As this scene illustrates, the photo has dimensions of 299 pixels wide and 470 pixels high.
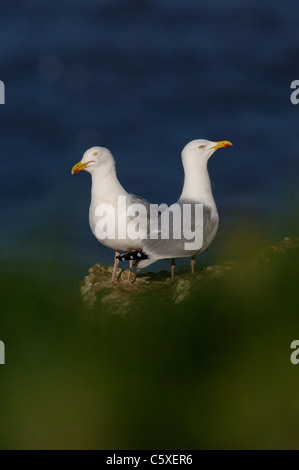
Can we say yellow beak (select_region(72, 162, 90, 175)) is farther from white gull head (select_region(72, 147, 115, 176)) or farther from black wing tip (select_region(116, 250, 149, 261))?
black wing tip (select_region(116, 250, 149, 261))

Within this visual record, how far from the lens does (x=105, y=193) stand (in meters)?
9.48

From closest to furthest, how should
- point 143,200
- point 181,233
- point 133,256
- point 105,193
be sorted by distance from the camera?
point 133,256
point 181,233
point 105,193
point 143,200

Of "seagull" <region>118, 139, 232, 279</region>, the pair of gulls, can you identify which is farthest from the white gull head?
"seagull" <region>118, 139, 232, 279</region>

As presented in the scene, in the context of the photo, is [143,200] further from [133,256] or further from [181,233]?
[133,256]

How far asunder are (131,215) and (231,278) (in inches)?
212

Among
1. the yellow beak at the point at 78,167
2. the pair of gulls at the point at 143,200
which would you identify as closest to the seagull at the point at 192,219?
the pair of gulls at the point at 143,200

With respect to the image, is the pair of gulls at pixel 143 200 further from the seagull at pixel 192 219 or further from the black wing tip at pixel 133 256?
the black wing tip at pixel 133 256

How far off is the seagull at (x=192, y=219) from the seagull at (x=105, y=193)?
1.18 ft

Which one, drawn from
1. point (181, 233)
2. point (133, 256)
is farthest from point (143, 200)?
point (133, 256)

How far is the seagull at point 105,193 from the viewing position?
9250mm

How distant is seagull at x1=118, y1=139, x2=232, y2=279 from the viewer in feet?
28.5

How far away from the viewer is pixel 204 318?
3576 mm

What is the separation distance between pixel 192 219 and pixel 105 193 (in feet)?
3.54

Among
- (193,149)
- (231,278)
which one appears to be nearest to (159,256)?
(193,149)
